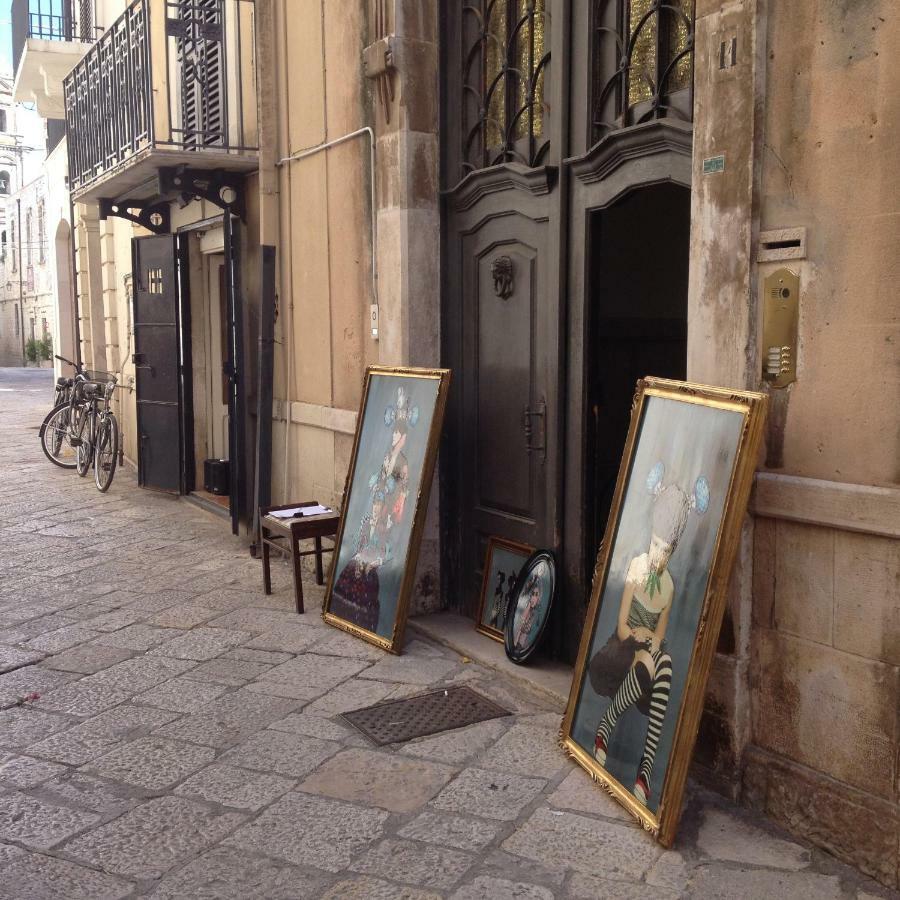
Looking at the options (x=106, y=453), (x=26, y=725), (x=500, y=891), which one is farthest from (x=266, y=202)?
(x=500, y=891)

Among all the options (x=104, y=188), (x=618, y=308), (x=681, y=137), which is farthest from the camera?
(x=104, y=188)

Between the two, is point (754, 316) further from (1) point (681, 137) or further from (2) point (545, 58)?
(2) point (545, 58)

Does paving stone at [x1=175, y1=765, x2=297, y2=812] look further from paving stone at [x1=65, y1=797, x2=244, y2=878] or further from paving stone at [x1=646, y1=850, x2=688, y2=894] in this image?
paving stone at [x1=646, y1=850, x2=688, y2=894]

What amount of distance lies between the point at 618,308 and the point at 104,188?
581 centimetres

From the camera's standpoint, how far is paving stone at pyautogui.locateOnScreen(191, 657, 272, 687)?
4.88 m

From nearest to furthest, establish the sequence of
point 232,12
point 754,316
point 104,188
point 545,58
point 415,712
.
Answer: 1. point 754,316
2. point 415,712
3. point 545,58
4. point 232,12
5. point 104,188

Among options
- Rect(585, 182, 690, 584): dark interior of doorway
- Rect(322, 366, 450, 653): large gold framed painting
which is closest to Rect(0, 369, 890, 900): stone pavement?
Rect(322, 366, 450, 653): large gold framed painting

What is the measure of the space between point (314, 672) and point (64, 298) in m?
13.8

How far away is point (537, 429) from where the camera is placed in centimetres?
500

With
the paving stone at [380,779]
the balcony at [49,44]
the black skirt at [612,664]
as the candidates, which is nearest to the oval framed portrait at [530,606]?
the black skirt at [612,664]

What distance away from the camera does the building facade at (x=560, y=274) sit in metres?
3.15

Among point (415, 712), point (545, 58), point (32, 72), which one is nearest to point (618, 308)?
Result: point (545, 58)

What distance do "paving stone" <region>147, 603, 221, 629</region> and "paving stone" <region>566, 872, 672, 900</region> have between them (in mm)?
3257

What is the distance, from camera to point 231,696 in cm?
464
